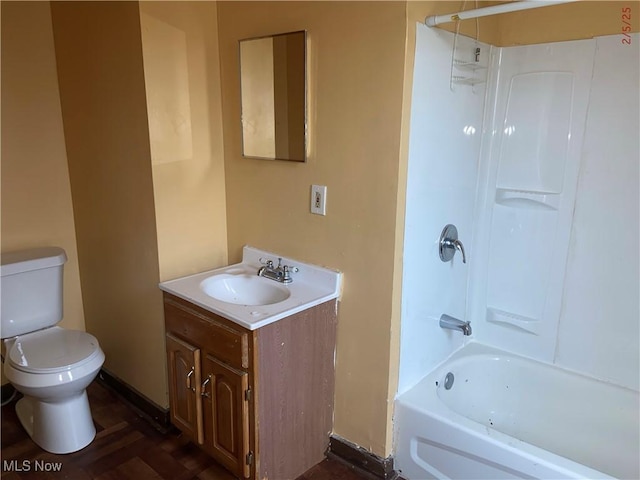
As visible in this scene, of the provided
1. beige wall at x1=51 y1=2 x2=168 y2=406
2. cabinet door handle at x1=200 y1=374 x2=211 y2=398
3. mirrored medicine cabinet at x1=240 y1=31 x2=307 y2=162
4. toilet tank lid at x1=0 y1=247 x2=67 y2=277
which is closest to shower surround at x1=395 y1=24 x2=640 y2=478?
mirrored medicine cabinet at x1=240 y1=31 x2=307 y2=162

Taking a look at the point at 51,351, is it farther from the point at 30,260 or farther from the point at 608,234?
the point at 608,234

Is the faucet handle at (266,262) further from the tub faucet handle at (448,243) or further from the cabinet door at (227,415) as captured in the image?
the tub faucet handle at (448,243)

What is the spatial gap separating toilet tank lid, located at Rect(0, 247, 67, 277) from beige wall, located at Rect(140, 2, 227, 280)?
23.4 inches

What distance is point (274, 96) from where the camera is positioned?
2.04 metres

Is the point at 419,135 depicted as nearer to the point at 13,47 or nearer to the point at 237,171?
the point at 237,171

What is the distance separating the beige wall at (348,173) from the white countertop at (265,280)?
0.05 meters

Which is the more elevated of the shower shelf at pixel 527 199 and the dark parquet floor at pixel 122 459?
the shower shelf at pixel 527 199

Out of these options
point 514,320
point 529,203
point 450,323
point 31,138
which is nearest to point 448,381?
point 450,323

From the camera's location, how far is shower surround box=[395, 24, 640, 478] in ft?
6.14

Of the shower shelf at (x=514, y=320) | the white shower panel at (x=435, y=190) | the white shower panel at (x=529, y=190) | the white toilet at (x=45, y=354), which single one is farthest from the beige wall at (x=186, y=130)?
the shower shelf at (x=514, y=320)

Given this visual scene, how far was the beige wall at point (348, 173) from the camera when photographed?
5.65ft

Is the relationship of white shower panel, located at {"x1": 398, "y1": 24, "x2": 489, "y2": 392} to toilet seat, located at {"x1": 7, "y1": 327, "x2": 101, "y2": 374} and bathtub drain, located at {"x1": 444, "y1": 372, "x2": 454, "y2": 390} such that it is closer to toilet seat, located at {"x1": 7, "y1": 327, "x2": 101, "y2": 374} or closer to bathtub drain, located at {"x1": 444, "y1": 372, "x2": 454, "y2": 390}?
bathtub drain, located at {"x1": 444, "y1": 372, "x2": 454, "y2": 390}

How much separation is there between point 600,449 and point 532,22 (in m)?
1.79

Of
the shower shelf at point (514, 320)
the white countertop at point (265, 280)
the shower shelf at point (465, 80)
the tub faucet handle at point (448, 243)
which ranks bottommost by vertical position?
the shower shelf at point (514, 320)
